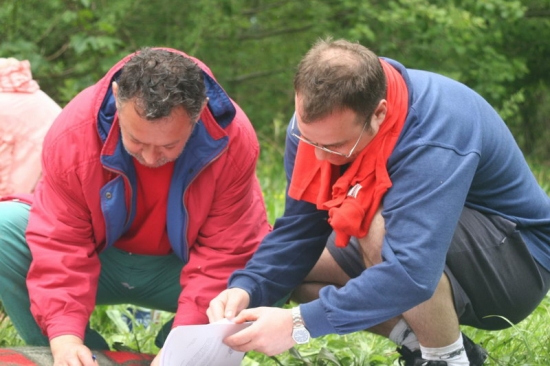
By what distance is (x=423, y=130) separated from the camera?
109 inches

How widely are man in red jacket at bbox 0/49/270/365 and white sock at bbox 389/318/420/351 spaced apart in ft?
1.99

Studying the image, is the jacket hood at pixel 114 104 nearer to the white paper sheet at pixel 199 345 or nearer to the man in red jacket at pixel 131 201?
the man in red jacket at pixel 131 201

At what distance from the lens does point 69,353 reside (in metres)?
2.95

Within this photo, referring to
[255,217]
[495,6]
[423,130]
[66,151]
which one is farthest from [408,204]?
[495,6]

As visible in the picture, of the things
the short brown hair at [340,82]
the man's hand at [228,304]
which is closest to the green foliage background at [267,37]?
the man's hand at [228,304]

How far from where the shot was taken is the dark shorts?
301 cm

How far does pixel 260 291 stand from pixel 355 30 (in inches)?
171

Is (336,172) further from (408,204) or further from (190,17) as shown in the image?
(190,17)

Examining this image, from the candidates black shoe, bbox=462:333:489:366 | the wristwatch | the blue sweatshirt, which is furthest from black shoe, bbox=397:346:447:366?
the wristwatch

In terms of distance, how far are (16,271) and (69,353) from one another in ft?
1.55

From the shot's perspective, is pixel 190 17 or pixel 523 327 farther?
pixel 190 17

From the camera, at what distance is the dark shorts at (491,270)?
301cm

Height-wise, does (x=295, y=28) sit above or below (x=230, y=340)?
below

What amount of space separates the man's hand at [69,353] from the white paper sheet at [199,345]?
365mm
